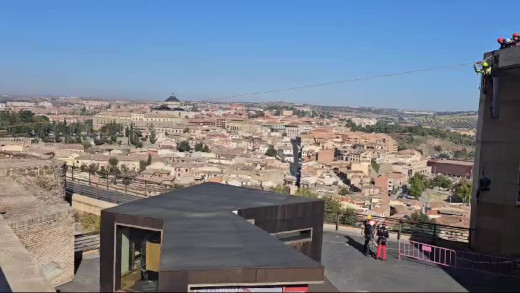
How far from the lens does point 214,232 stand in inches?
303

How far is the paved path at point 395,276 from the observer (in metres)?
9.00

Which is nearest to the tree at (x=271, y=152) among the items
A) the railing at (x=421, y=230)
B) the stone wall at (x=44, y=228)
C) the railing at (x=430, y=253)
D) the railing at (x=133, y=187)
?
the railing at (x=133, y=187)

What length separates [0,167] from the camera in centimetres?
1595

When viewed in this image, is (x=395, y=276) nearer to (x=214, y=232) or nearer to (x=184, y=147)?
(x=214, y=232)

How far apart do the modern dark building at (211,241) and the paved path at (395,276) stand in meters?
0.91

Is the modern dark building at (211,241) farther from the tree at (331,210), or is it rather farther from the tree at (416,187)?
the tree at (416,187)

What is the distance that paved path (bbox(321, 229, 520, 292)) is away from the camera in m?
9.00

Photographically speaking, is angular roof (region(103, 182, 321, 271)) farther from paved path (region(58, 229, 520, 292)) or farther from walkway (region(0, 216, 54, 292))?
paved path (region(58, 229, 520, 292))

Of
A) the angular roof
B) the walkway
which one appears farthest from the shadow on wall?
the angular roof

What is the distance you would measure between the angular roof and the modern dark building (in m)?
0.01

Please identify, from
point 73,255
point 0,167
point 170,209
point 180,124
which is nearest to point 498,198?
point 170,209

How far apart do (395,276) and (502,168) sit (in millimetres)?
4708

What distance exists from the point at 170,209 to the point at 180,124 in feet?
566

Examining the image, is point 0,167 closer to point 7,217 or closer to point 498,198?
point 7,217
